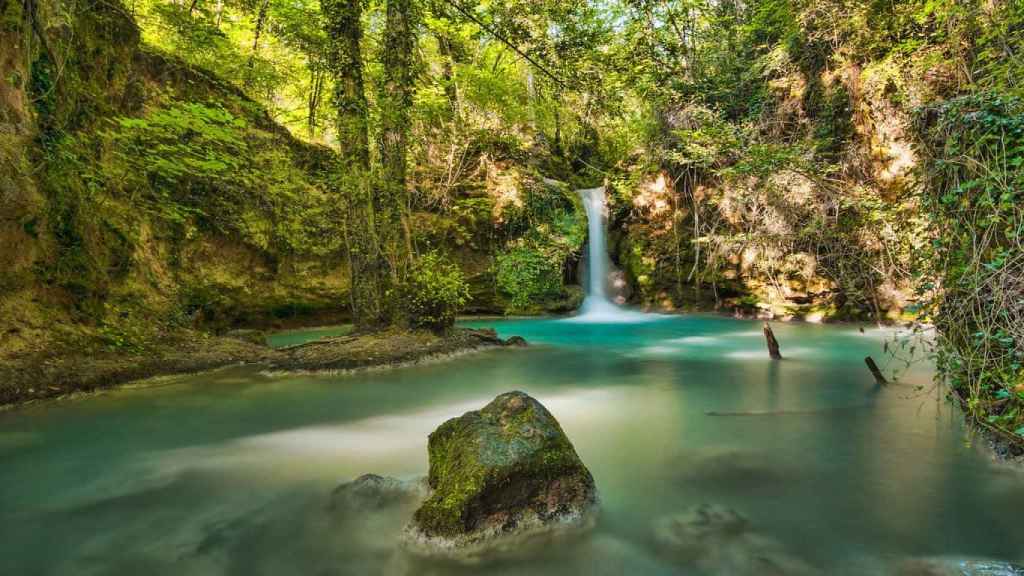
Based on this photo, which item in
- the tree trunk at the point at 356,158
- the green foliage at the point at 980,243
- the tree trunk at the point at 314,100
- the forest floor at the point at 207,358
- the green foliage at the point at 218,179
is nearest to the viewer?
the green foliage at the point at 980,243

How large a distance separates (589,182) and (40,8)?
16.5 meters

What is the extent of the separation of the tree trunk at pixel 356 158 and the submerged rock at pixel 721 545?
6619 mm

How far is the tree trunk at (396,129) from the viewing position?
8.09 m

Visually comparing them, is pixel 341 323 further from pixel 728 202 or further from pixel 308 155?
pixel 728 202

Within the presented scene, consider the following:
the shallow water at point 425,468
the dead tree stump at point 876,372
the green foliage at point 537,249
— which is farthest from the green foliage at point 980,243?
the green foliage at point 537,249

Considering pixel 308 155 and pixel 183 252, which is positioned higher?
pixel 308 155

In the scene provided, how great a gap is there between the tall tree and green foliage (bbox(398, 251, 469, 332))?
276 mm

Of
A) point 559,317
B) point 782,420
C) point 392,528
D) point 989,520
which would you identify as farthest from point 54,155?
point 559,317

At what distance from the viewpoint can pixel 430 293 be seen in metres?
8.59

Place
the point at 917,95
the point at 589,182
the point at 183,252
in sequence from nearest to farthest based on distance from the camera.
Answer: the point at 917,95, the point at 183,252, the point at 589,182

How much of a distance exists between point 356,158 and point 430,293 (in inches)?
100

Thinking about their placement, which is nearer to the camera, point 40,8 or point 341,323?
point 40,8

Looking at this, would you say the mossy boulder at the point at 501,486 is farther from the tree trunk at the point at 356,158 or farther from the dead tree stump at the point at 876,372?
the tree trunk at the point at 356,158

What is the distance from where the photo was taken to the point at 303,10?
9.41 metres
